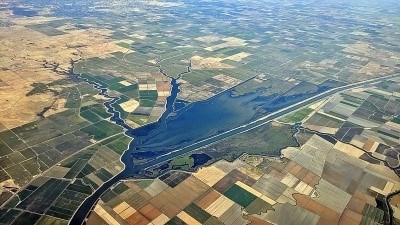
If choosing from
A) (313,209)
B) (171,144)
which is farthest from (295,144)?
(171,144)

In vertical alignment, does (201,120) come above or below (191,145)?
below

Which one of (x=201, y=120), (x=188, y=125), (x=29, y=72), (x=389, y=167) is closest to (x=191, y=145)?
(x=188, y=125)

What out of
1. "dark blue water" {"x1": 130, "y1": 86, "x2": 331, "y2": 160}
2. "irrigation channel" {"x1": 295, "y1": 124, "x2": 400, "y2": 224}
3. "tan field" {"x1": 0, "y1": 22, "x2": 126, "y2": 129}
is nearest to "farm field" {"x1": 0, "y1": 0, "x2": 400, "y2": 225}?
"irrigation channel" {"x1": 295, "y1": 124, "x2": 400, "y2": 224}

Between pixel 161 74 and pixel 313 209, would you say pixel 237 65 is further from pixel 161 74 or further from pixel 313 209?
pixel 313 209

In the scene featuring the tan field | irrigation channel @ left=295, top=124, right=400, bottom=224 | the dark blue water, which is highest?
irrigation channel @ left=295, top=124, right=400, bottom=224

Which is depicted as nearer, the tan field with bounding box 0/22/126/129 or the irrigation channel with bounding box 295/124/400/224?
the irrigation channel with bounding box 295/124/400/224

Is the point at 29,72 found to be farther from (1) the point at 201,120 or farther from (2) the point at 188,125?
(1) the point at 201,120

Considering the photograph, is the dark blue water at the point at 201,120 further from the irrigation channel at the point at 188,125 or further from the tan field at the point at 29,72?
the tan field at the point at 29,72

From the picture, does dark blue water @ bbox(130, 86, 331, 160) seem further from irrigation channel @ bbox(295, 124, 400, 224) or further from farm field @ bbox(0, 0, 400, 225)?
irrigation channel @ bbox(295, 124, 400, 224)
